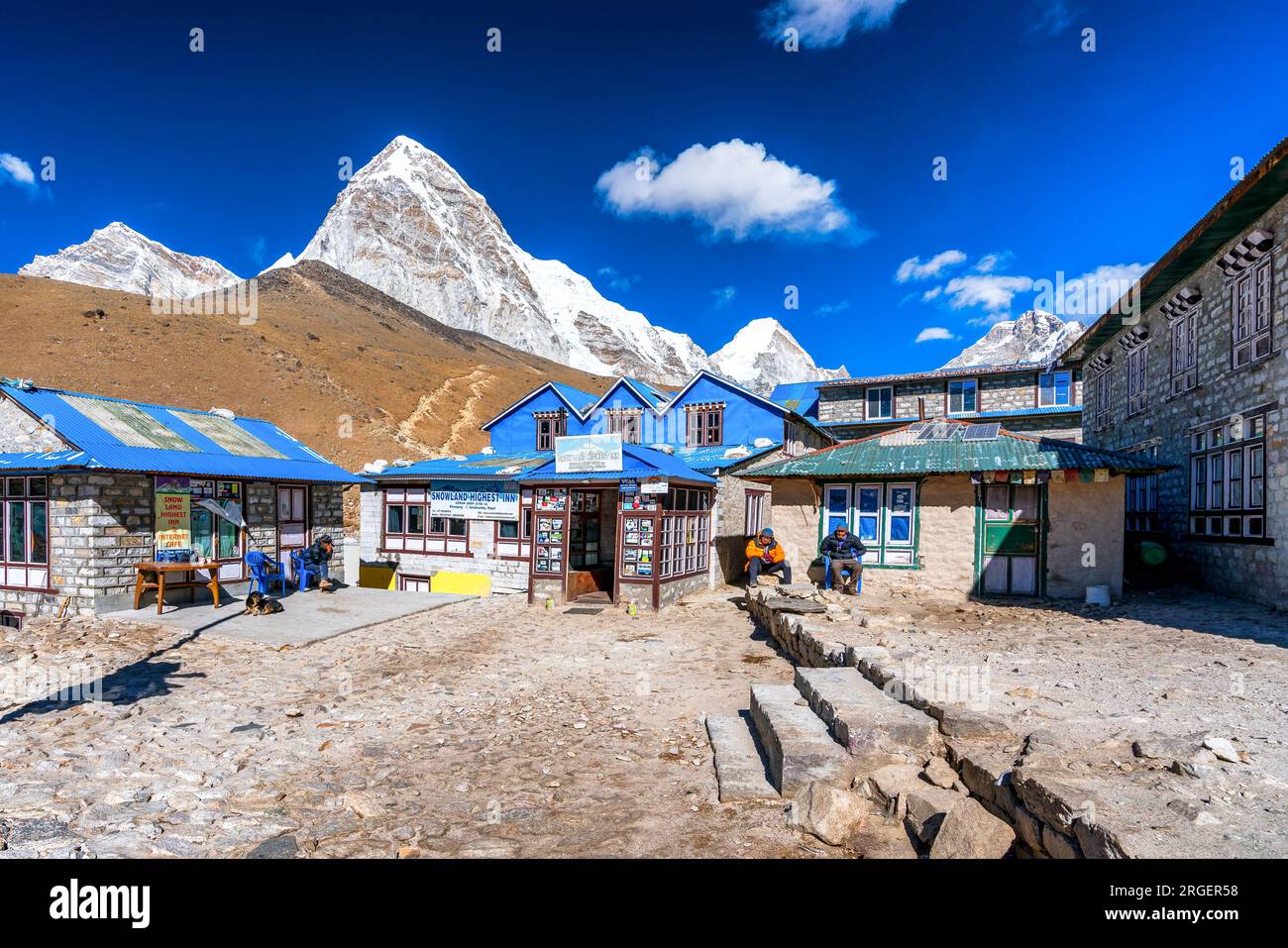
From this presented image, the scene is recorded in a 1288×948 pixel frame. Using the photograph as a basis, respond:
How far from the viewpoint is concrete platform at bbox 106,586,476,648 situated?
12695 mm

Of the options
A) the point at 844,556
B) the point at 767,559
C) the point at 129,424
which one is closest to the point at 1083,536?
the point at 844,556

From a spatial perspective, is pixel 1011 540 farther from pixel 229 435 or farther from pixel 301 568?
pixel 229 435

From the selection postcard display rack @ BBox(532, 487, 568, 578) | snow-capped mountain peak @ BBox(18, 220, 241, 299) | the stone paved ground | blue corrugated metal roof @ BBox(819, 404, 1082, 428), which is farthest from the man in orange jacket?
snow-capped mountain peak @ BBox(18, 220, 241, 299)

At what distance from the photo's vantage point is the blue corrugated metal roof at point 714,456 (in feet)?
65.0

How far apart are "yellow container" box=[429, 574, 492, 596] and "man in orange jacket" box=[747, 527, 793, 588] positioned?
761 centimetres

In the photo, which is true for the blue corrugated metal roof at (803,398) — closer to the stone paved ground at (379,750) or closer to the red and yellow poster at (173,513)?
the stone paved ground at (379,750)

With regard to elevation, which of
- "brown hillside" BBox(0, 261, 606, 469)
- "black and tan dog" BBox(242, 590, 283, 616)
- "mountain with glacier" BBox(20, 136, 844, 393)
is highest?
"mountain with glacier" BBox(20, 136, 844, 393)

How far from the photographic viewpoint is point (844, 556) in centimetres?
1513

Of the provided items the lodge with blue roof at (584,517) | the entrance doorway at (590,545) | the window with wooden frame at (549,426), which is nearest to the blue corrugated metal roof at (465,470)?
the lodge with blue roof at (584,517)

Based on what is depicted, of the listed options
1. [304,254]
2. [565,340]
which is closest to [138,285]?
[304,254]

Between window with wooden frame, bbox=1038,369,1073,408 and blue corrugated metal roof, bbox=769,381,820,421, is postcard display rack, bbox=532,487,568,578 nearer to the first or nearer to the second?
blue corrugated metal roof, bbox=769,381,820,421

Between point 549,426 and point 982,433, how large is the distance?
1921cm

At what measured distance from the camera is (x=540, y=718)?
8023 millimetres

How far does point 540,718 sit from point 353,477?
1370cm
